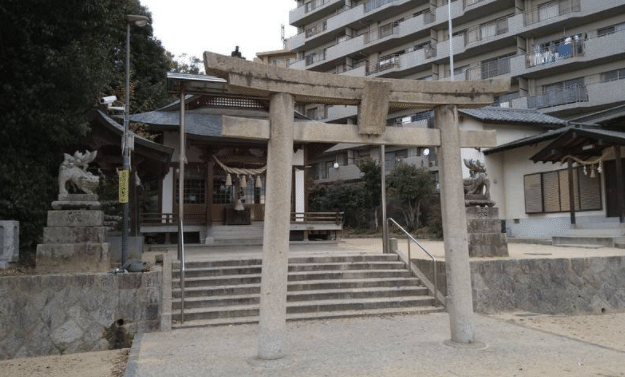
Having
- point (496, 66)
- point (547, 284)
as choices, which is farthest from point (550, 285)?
point (496, 66)

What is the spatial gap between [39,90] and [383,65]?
28.9 metres

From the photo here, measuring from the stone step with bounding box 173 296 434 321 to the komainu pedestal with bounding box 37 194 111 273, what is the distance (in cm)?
198

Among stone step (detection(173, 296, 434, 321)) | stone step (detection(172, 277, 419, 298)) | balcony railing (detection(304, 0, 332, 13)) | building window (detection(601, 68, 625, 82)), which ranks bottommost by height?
stone step (detection(173, 296, 434, 321))

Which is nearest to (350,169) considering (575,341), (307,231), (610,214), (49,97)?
(307,231)

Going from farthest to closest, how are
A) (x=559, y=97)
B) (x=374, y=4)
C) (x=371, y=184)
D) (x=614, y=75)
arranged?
(x=374, y=4)
(x=371, y=184)
(x=559, y=97)
(x=614, y=75)

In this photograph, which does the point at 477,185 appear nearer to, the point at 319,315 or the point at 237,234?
the point at 319,315

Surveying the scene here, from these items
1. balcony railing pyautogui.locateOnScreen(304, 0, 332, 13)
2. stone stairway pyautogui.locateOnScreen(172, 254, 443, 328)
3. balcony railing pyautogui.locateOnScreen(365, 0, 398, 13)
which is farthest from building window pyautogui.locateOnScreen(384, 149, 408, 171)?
stone stairway pyautogui.locateOnScreen(172, 254, 443, 328)

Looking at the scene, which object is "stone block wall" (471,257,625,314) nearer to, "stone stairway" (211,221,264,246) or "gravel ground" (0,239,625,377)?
"gravel ground" (0,239,625,377)

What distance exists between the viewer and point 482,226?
39.6ft

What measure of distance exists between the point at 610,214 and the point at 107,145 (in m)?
17.8

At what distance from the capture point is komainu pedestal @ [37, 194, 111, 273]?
897cm

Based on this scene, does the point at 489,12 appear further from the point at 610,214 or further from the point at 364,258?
the point at 364,258

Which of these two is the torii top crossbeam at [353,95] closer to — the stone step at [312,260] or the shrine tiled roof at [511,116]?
the stone step at [312,260]

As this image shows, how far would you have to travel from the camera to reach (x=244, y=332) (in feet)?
26.1
